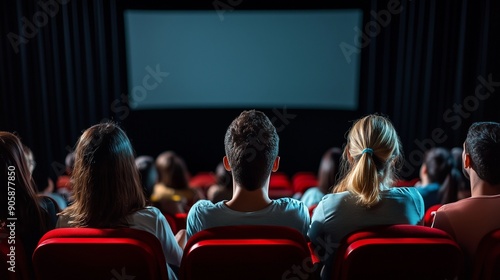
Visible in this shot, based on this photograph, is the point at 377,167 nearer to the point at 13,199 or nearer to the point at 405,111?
the point at 13,199

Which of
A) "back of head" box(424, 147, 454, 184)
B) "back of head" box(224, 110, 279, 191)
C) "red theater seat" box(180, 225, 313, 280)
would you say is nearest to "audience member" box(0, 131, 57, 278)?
"red theater seat" box(180, 225, 313, 280)

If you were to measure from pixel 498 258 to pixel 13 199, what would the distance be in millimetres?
1890

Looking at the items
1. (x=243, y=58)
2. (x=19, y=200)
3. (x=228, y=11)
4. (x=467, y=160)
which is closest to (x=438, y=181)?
(x=467, y=160)

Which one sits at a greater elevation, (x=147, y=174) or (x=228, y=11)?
(x=228, y=11)

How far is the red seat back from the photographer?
1.67 metres

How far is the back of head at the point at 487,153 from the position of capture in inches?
76.9

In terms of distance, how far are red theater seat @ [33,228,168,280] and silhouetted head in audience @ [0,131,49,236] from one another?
29 centimetres

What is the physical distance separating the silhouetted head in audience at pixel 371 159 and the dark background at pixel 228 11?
10.7 ft

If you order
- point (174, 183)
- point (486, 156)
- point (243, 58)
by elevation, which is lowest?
point (174, 183)

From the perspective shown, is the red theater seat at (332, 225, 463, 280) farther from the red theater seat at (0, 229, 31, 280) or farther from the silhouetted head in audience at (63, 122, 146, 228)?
the red theater seat at (0, 229, 31, 280)

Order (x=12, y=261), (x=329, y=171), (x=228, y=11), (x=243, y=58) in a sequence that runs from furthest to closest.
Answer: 1. (x=243, y=58)
2. (x=228, y=11)
3. (x=329, y=171)
4. (x=12, y=261)

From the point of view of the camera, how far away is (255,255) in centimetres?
162

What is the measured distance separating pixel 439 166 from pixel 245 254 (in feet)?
6.45

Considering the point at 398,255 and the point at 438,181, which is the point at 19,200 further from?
the point at 438,181
